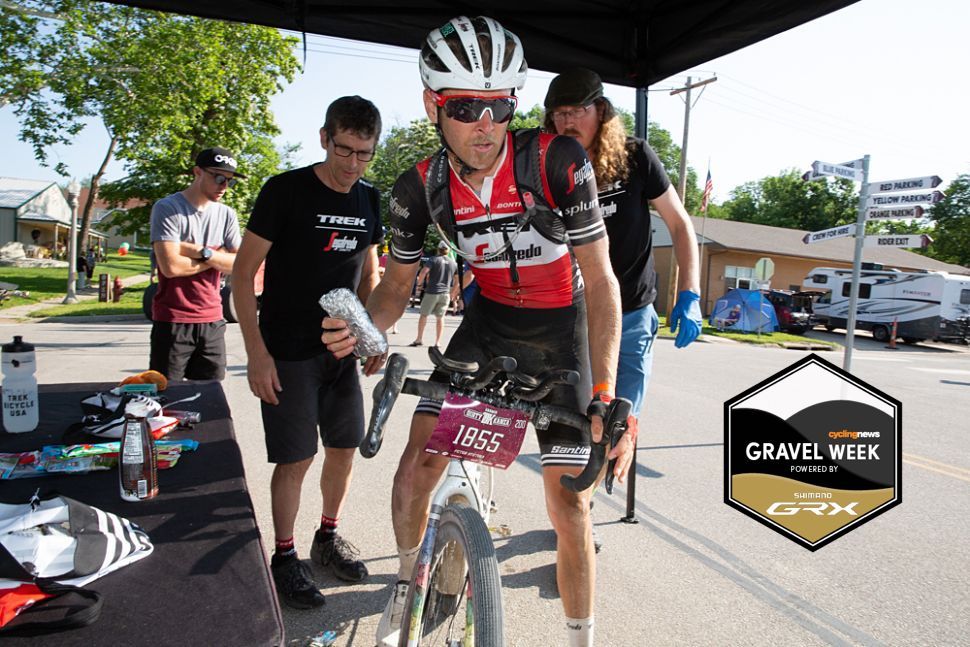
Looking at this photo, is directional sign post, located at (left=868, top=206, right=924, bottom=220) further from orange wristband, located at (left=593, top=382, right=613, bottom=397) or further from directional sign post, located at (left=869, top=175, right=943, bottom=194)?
orange wristband, located at (left=593, top=382, right=613, bottom=397)

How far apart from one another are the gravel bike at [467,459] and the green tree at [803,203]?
6763 cm

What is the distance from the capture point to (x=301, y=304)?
3.27 metres

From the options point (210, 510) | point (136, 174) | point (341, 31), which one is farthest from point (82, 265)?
point (210, 510)

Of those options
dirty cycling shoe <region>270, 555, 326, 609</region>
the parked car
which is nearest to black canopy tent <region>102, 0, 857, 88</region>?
dirty cycling shoe <region>270, 555, 326, 609</region>

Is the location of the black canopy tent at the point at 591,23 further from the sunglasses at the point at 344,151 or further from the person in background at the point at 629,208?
the sunglasses at the point at 344,151

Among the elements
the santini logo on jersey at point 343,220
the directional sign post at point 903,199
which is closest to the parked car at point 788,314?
the directional sign post at point 903,199

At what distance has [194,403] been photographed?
3.71 meters

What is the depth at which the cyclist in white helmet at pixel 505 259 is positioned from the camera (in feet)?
7.32

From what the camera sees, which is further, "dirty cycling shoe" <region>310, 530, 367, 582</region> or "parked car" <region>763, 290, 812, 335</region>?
"parked car" <region>763, 290, 812, 335</region>

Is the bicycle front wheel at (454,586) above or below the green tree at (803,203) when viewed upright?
below

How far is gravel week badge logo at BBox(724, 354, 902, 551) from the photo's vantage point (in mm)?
4367

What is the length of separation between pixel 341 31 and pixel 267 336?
97.5 inches

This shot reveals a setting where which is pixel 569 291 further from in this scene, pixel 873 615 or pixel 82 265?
pixel 82 265

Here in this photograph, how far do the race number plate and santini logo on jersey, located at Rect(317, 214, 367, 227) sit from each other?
1.66 metres
